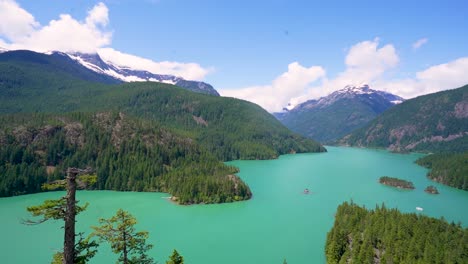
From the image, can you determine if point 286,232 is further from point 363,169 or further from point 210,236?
point 363,169

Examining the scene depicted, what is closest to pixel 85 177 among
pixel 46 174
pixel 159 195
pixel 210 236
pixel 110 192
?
pixel 210 236

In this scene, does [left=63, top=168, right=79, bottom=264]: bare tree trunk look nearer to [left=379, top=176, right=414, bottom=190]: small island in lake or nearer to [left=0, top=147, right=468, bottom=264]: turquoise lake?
[left=0, top=147, right=468, bottom=264]: turquoise lake

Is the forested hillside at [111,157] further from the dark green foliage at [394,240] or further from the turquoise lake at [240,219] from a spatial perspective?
the dark green foliage at [394,240]

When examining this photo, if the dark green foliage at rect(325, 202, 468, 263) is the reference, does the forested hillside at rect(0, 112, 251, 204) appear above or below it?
above

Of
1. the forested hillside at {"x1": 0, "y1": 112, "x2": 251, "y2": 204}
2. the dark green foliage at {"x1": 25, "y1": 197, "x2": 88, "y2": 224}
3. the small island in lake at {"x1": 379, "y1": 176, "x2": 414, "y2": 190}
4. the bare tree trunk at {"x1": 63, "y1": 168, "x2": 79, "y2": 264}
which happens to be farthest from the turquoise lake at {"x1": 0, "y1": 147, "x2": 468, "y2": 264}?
the dark green foliage at {"x1": 25, "y1": 197, "x2": 88, "y2": 224}

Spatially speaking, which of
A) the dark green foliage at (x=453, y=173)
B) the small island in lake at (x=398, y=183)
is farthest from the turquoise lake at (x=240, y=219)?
the dark green foliage at (x=453, y=173)
